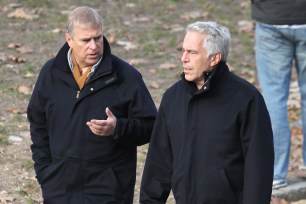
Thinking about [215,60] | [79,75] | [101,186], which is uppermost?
[215,60]

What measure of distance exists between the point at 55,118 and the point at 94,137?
266 millimetres

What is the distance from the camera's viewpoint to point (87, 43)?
5.23m

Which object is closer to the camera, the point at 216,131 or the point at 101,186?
the point at 216,131

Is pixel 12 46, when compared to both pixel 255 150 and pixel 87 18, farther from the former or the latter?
pixel 255 150

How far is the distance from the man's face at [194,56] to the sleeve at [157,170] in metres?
0.36

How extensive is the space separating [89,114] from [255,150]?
1076mm

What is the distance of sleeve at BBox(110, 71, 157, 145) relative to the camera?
17.4ft

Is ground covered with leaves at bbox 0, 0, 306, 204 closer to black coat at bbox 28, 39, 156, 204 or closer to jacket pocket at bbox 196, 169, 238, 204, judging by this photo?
black coat at bbox 28, 39, 156, 204

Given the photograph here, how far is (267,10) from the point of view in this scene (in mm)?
7289

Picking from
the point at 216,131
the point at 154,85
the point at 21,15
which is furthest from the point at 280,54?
the point at 21,15

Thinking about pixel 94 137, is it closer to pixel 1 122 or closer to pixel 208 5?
pixel 1 122

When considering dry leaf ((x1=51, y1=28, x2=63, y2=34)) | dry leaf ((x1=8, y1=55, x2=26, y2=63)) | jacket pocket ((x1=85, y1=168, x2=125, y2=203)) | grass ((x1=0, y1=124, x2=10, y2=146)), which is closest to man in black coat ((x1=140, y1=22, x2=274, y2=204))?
jacket pocket ((x1=85, y1=168, x2=125, y2=203))

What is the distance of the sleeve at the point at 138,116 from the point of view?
5.30 metres

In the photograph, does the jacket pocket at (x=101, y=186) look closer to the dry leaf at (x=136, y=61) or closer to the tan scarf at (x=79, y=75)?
the tan scarf at (x=79, y=75)
